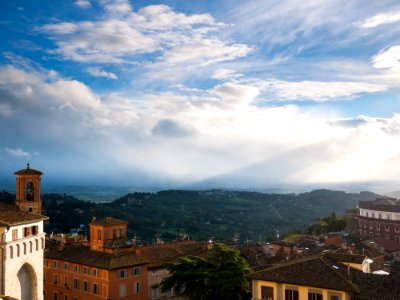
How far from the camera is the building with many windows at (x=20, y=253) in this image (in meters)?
36.2

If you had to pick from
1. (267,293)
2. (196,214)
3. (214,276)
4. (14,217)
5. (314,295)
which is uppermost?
(14,217)

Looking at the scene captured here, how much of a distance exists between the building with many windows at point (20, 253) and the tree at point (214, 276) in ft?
39.6

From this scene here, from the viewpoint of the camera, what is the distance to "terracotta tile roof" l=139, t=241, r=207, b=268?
46.2 metres

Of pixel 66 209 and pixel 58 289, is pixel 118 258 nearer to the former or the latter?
pixel 58 289

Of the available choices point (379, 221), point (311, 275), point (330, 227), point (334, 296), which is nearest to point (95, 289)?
point (311, 275)

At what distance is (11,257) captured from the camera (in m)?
37.1

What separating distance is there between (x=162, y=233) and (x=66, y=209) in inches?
1001

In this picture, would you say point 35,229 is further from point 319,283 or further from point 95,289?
point 319,283

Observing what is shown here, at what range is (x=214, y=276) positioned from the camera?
108ft

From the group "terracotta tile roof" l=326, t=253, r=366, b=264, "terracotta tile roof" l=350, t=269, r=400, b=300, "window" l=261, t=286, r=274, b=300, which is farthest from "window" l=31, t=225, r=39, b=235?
"terracotta tile roof" l=350, t=269, r=400, b=300

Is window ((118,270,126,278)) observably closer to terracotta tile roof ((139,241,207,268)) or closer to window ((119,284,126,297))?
window ((119,284,126,297))

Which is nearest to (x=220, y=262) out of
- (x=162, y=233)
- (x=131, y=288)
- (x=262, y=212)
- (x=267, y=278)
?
(x=267, y=278)

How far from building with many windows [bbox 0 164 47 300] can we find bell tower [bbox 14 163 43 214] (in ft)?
14.1

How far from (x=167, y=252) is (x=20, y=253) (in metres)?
15.1
